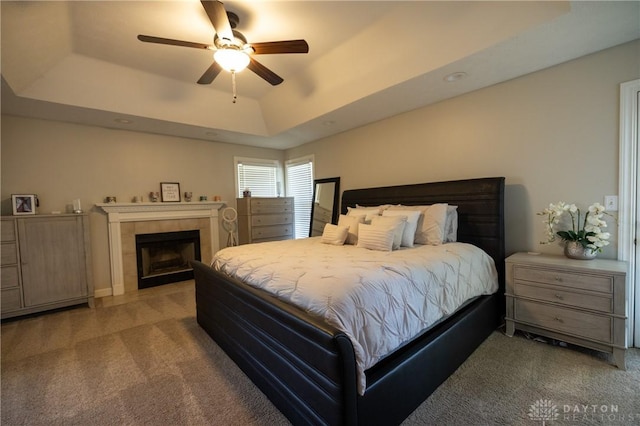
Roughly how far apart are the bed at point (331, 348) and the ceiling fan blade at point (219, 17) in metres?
1.96

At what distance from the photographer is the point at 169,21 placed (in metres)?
2.50

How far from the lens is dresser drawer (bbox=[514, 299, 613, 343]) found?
81.0 inches

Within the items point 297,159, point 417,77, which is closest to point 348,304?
point 417,77

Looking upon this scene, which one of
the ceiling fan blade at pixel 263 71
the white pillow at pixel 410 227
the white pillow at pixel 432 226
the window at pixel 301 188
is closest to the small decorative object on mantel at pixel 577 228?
the white pillow at pixel 432 226

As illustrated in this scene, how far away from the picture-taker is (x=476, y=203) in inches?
115

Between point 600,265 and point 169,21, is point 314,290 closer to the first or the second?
point 600,265

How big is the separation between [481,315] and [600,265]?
965 mm

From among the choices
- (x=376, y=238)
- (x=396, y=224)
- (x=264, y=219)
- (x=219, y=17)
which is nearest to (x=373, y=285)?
(x=376, y=238)

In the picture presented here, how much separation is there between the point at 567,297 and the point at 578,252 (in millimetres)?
432

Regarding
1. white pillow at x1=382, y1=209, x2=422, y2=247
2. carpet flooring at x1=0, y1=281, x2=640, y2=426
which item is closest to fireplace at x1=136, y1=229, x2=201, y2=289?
carpet flooring at x1=0, y1=281, x2=640, y2=426

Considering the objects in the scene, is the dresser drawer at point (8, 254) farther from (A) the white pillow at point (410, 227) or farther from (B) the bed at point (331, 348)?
(A) the white pillow at point (410, 227)

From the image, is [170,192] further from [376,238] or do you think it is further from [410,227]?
[410,227]

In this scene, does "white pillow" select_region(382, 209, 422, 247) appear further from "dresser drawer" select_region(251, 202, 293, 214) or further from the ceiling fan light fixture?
"dresser drawer" select_region(251, 202, 293, 214)

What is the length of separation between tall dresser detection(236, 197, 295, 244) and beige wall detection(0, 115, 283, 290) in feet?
2.53
